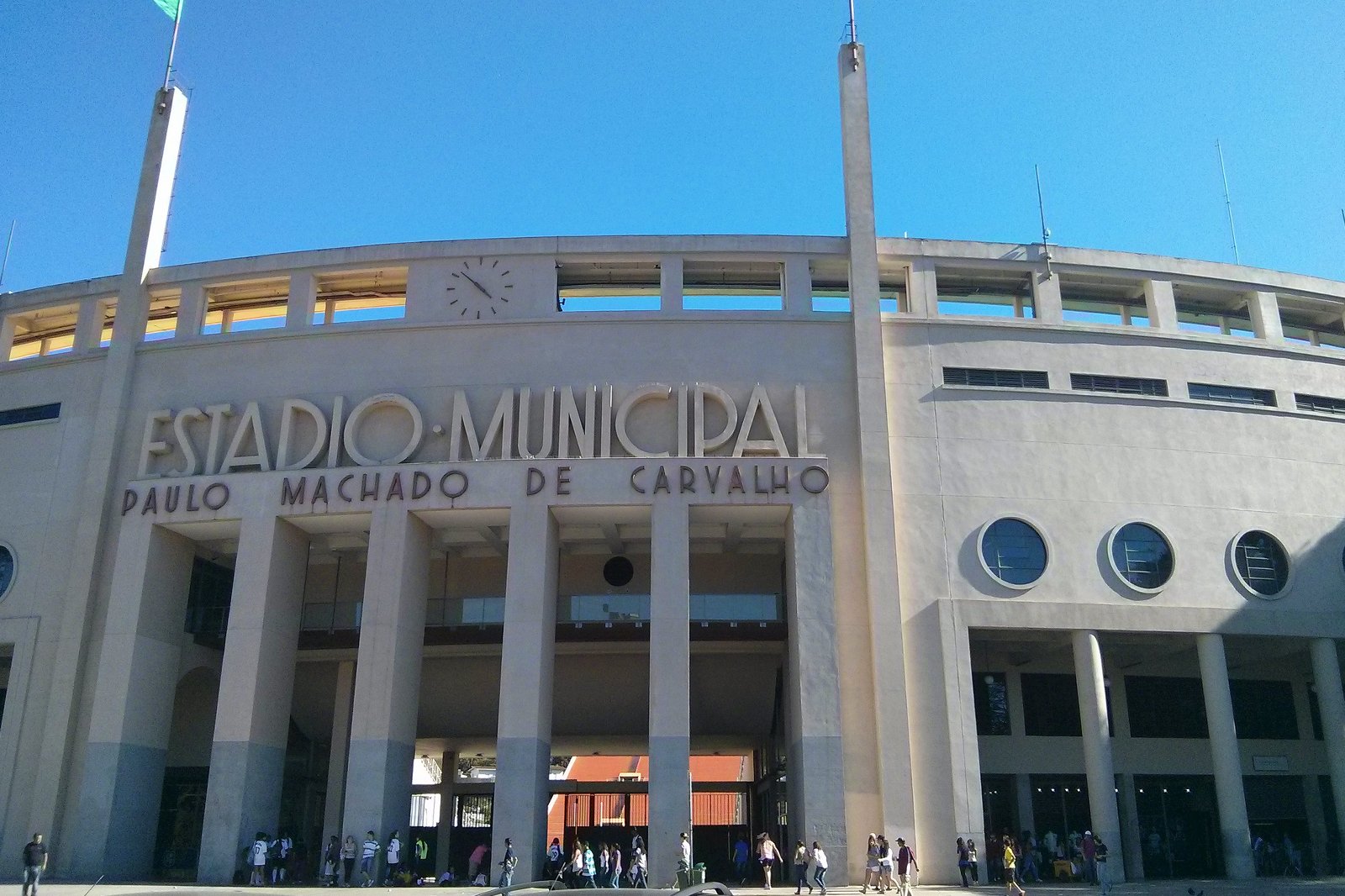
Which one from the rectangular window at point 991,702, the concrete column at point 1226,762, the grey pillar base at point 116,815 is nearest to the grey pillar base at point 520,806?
the grey pillar base at point 116,815

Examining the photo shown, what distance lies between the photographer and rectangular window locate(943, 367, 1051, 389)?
3303cm

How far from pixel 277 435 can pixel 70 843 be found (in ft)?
40.6

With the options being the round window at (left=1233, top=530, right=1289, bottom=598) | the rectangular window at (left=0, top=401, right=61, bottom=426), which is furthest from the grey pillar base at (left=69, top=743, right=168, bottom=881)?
the round window at (left=1233, top=530, right=1289, bottom=598)

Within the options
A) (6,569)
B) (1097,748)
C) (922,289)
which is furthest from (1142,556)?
(6,569)

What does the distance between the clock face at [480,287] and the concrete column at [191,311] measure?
27.8 ft

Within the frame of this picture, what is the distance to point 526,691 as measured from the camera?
2900 cm

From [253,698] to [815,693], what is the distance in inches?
595

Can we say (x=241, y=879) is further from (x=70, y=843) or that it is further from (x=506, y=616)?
(x=506, y=616)

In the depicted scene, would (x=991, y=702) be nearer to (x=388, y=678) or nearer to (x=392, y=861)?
(x=388, y=678)

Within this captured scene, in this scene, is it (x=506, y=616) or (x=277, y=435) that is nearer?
(x=506, y=616)

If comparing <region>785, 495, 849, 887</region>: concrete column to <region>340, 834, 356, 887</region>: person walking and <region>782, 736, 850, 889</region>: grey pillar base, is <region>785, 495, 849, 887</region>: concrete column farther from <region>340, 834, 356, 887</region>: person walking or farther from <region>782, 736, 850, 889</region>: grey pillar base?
<region>340, 834, 356, 887</region>: person walking

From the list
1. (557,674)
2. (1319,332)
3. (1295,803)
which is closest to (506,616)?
(557,674)

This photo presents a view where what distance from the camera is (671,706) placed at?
94.4 ft

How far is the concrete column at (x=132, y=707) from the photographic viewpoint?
2983cm
